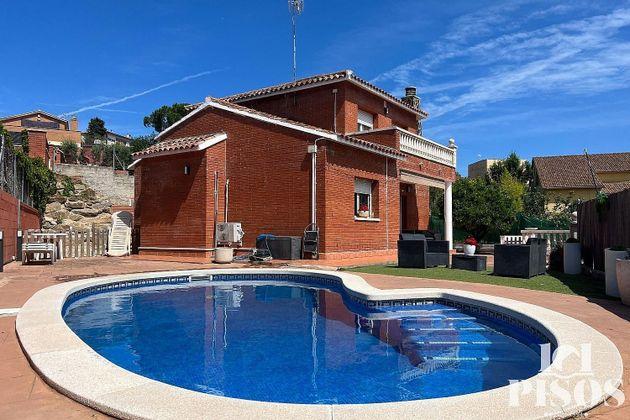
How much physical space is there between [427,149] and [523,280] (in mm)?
12145

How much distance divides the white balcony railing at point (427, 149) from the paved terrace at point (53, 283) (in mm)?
10042

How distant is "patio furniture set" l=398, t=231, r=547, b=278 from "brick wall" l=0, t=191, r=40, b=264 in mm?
12252

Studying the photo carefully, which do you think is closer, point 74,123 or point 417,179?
point 417,179

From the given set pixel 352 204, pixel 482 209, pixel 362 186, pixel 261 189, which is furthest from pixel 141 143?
pixel 352 204

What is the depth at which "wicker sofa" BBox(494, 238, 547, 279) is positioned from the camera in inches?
461

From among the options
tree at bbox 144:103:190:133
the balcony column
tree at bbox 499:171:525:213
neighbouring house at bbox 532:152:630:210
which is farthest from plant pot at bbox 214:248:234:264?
tree at bbox 144:103:190:133

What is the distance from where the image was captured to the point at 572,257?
505 inches

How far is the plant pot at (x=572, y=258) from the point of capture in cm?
1278

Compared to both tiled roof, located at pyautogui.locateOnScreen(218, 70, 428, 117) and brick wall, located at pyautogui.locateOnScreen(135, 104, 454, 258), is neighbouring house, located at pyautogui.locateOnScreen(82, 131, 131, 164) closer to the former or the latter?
tiled roof, located at pyautogui.locateOnScreen(218, 70, 428, 117)

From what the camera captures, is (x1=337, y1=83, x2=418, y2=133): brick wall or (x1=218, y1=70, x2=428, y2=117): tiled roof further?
(x1=337, y1=83, x2=418, y2=133): brick wall

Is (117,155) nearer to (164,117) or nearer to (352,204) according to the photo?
(164,117)

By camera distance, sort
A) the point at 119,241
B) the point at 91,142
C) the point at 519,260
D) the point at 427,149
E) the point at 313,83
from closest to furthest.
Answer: the point at 519,260, the point at 119,241, the point at 313,83, the point at 427,149, the point at 91,142

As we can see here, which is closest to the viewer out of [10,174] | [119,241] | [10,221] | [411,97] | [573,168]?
[10,221]

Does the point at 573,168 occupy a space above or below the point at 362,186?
above
